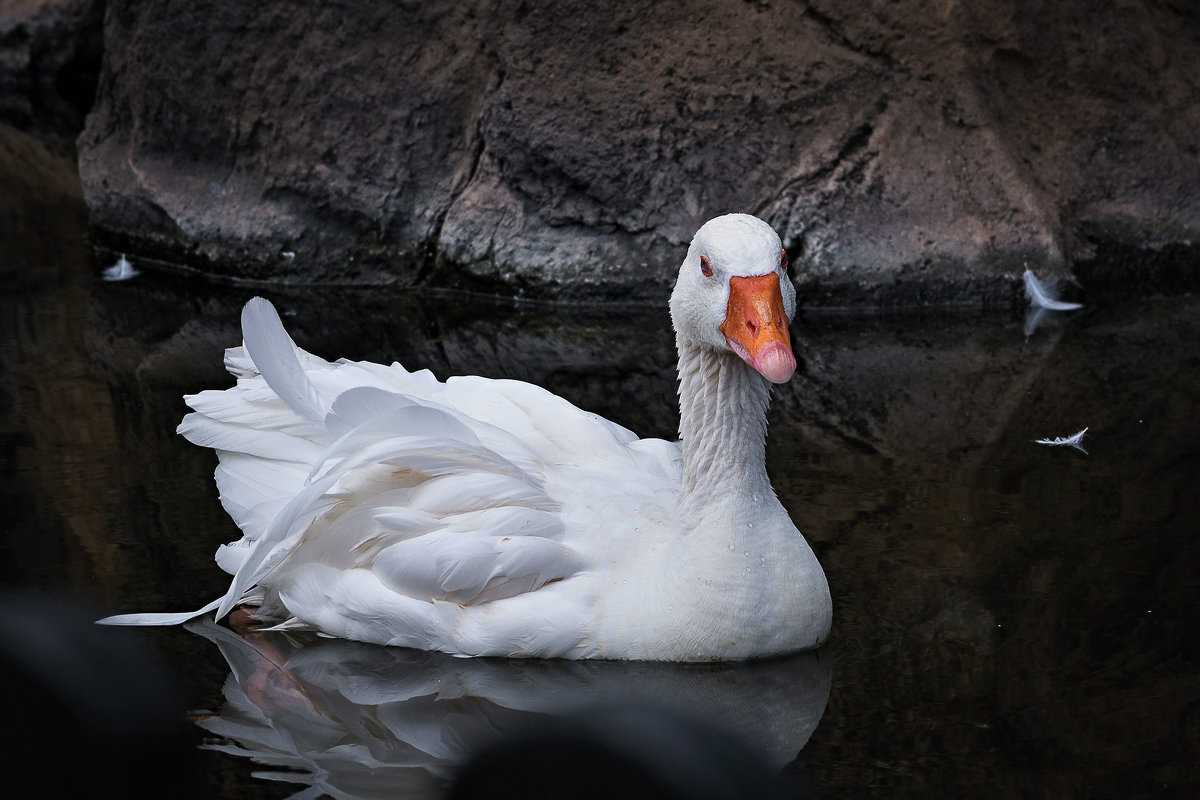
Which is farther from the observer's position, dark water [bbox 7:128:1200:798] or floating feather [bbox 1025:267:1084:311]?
floating feather [bbox 1025:267:1084:311]

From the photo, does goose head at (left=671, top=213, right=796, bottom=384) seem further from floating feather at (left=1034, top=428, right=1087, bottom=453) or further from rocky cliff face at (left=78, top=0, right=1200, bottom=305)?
rocky cliff face at (left=78, top=0, right=1200, bottom=305)

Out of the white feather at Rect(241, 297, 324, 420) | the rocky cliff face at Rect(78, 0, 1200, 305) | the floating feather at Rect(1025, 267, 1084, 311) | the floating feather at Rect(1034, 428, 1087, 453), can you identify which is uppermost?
the white feather at Rect(241, 297, 324, 420)

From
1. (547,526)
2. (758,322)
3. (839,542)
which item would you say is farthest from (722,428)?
(839,542)

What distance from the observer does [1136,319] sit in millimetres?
7906

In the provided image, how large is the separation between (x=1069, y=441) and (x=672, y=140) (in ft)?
11.2

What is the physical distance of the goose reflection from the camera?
12.2 feet

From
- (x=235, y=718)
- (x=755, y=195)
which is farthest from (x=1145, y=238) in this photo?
(x=235, y=718)

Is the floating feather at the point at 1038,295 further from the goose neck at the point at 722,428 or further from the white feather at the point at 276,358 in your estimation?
the white feather at the point at 276,358

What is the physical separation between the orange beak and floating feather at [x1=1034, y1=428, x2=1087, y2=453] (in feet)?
7.98

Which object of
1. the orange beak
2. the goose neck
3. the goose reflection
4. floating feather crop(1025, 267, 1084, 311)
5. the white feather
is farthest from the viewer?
floating feather crop(1025, 267, 1084, 311)

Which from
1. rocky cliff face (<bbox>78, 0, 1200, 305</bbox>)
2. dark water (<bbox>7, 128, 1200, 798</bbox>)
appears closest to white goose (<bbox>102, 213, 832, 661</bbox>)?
dark water (<bbox>7, 128, 1200, 798</bbox>)

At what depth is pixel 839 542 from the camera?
5012mm

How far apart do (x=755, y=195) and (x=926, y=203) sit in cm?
100

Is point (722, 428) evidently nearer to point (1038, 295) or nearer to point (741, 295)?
point (741, 295)
